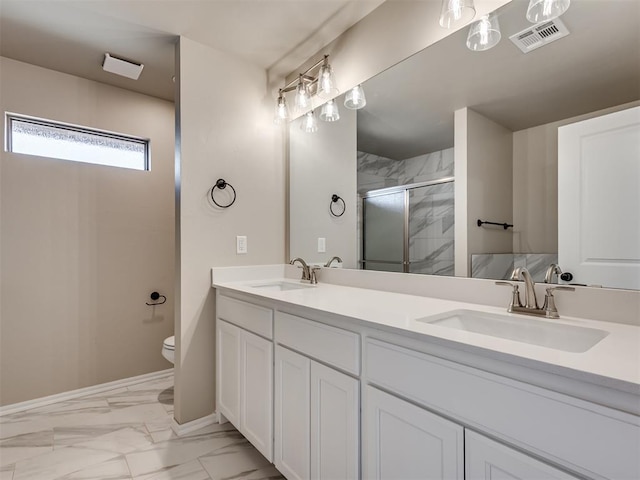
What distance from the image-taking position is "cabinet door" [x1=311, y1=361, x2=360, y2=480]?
1167 millimetres

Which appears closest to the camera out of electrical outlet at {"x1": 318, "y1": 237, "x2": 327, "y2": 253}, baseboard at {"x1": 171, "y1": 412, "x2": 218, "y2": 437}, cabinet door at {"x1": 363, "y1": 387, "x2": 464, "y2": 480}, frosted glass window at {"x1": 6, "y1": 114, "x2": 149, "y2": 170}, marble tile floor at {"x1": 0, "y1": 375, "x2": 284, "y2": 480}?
cabinet door at {"x1": 363, "y1": 387, "x2": 464, "y2": 480}

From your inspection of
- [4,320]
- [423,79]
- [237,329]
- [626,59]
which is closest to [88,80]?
[4,320]

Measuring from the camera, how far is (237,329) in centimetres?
187

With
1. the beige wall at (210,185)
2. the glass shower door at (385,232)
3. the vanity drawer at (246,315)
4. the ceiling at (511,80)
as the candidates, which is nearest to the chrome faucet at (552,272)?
the ceiling at (511,80)

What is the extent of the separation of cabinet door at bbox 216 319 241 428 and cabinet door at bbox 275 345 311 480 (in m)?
0.42

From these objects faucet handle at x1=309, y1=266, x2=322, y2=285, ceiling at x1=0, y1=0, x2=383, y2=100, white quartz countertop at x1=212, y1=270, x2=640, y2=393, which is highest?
ceiling at x1=0, y1=0, x2=383, y2=100

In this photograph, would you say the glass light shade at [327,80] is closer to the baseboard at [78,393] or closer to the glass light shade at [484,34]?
the glass light shade at [484,34]

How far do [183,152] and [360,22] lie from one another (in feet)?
4.21

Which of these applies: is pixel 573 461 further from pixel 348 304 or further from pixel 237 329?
pixel 237 329

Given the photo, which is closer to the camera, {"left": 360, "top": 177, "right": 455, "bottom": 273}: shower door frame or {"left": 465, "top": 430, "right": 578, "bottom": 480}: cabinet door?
{"left": 465, "top": 430, "right": 578, "bottom": 480}: cabinet door

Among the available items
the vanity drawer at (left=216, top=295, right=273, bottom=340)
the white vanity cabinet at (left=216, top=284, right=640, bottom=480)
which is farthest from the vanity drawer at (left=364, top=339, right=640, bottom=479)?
the vanity drawer at (left=216, top=295, right=273, bottom=340)

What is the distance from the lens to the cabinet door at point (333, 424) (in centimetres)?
117

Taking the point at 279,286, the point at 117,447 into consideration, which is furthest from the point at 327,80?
the point at 117,447

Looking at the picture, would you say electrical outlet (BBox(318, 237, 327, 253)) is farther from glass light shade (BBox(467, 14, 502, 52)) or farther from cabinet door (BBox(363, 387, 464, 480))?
glass light shade (BBox(467, 14, 502, 52))
